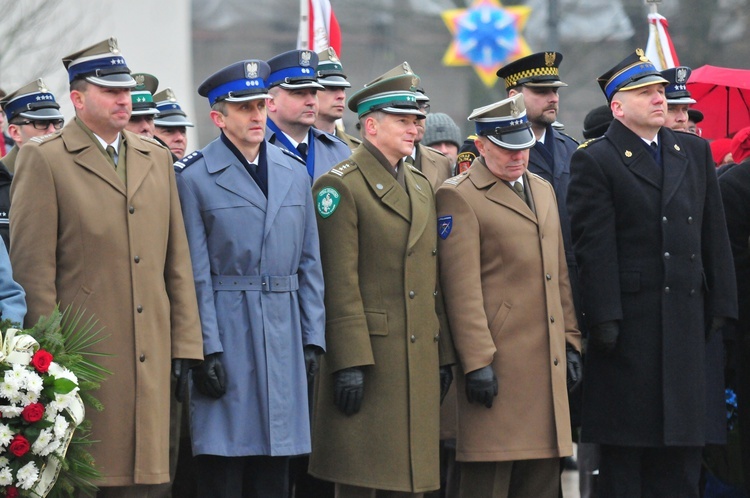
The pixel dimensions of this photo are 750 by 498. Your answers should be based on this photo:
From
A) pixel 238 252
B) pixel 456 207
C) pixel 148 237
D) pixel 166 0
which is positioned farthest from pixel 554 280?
pixel 166 0

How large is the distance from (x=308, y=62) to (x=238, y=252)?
1987 millimetres

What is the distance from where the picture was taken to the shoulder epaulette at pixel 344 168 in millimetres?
6902

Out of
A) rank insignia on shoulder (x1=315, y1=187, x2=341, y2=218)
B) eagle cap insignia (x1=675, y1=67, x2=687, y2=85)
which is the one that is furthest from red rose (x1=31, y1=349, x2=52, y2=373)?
eagle cap insignia (x1=675, y1=67, x2=687, y2=85)

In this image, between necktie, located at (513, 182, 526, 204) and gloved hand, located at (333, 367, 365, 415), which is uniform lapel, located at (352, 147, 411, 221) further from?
gloved hand, located at (333, 367, 365, 415)

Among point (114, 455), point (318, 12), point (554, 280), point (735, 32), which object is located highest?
point (735, 32)

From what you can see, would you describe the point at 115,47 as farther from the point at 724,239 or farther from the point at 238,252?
the point at 724,239

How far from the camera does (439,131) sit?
36.3ft

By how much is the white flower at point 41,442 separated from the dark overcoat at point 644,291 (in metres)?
2.98

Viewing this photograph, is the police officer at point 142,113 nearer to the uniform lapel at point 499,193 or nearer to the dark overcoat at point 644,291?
the uniform lapel at point 499,193

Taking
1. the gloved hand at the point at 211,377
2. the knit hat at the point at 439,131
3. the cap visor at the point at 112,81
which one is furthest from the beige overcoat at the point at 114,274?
the knit hat at the point at 439,131

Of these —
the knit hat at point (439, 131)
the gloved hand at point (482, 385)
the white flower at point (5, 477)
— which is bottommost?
the white flower at point (5, 477)

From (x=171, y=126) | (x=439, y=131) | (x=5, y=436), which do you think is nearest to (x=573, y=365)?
(x=5, y=436)

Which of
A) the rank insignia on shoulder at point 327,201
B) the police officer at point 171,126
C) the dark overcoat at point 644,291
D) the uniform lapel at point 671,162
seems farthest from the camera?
the police officer at point 171,126

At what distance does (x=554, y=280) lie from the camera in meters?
7.20
